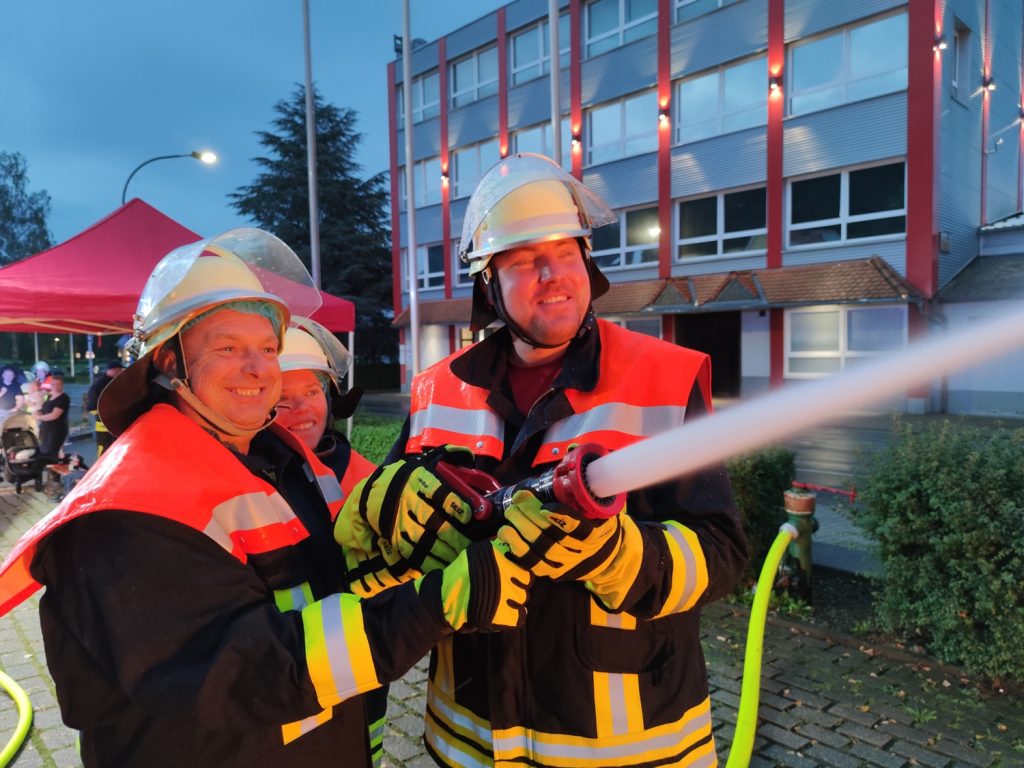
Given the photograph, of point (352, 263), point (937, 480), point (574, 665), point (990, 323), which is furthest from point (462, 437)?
point (352, 263)

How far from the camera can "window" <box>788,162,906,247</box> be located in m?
17.4

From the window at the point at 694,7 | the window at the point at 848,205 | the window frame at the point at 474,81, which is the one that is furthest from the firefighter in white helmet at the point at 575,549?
the window frame at the point at 474,81

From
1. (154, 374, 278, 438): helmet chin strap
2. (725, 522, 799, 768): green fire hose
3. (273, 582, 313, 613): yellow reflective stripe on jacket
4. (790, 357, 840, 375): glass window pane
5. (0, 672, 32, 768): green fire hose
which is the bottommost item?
(0, 672, 32, 768): green fire hose

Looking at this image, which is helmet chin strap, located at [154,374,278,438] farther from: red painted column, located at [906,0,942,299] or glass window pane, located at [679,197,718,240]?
glass window pane, located at [679,197,718,240]

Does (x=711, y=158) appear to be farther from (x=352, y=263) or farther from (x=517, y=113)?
(x=352, y=263)

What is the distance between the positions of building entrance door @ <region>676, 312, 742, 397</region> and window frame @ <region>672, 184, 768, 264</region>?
2.44 metres

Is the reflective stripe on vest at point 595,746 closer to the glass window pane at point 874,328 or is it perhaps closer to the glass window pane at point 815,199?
the glass window pane at point 874,328

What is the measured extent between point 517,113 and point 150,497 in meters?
25.8

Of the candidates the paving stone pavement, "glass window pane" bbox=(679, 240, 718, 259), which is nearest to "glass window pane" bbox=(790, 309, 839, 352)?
"glass window pane" bbox=(679, 240, 718, 259)

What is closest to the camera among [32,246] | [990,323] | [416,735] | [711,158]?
[990,323]

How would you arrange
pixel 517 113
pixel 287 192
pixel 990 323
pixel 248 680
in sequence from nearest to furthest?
pixel 990 323 → pixel 248 680 → pixel 517 113 → pixel 287 192

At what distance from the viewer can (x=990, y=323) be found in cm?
101

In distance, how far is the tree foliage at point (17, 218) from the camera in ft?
152

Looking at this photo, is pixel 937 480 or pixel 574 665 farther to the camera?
pixel 937 480
